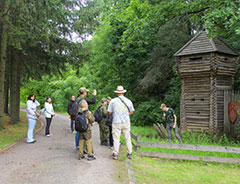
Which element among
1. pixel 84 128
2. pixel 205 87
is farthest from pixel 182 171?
pixel 205 87

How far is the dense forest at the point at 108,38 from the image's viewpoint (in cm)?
1105

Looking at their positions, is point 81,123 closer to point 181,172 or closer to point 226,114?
point 181,172

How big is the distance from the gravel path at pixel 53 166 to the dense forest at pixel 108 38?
4766mm

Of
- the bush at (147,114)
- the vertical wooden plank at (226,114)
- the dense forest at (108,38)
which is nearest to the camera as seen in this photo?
the dense forest at (108,38)

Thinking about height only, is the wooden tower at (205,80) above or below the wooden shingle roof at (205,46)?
below

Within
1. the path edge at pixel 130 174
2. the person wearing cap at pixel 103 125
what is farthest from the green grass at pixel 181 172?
the person wearing cap at pixel 103 125

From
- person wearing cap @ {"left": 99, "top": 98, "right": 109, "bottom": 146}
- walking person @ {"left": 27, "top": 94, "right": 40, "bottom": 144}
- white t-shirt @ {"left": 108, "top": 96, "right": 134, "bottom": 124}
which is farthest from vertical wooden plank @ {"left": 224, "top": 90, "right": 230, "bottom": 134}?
walking person @ {"left": 27, "top": 94, "right": 40, "bottom": 144}

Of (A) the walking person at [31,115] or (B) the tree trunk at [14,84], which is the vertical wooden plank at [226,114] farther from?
(B) the tree trunk at [14,84]

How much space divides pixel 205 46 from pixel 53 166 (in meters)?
11.7

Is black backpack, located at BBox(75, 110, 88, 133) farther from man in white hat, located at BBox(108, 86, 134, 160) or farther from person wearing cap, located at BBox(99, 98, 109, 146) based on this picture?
person wearing cap, located at BBox(99, 98, 109, 146)

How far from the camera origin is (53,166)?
6547 millimetres

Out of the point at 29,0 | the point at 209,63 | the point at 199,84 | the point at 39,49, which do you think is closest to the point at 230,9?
the point at 209,63

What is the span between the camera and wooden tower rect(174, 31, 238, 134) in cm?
1403

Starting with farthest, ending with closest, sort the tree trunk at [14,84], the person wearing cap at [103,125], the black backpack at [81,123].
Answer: the tree trunk at [14,84] → the person wearing cap at [103,125] → the black backpack at [81,123]
